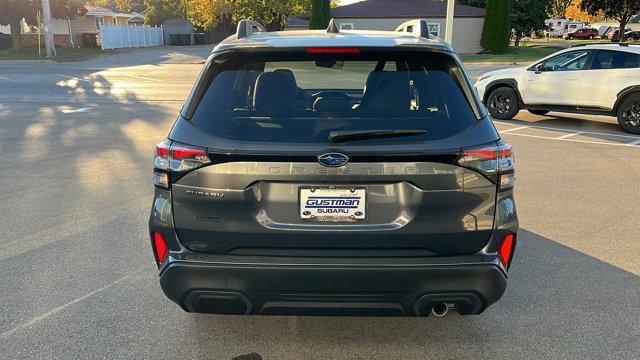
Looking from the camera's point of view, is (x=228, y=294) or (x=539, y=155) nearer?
(x=228, y=294)

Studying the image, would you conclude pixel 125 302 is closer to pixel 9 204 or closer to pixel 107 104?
pixel 9 204

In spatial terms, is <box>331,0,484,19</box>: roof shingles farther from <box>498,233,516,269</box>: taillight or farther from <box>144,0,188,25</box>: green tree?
<box>498,233,516,269</box>: taillight

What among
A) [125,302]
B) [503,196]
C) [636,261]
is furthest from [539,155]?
[125,302]

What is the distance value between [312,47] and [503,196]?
1.29 meters

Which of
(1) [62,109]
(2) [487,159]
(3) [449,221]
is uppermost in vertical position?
(2) [487,159]

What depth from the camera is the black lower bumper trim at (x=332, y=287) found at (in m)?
2.71

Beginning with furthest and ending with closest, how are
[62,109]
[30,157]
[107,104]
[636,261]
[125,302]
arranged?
[107,104]
[62,109]
[30,157]
[636,261]
[125,302]

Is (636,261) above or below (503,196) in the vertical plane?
below

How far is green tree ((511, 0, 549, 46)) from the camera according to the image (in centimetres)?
4369

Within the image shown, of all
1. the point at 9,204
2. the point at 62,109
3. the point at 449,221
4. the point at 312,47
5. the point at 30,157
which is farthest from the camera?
the point at 62,109

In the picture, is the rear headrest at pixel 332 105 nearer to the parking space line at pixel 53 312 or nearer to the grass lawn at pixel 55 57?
the parking space line at pixel 53 312

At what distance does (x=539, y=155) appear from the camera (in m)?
8.77

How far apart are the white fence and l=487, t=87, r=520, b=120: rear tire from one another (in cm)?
3723

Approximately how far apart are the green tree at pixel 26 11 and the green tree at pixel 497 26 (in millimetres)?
29963
